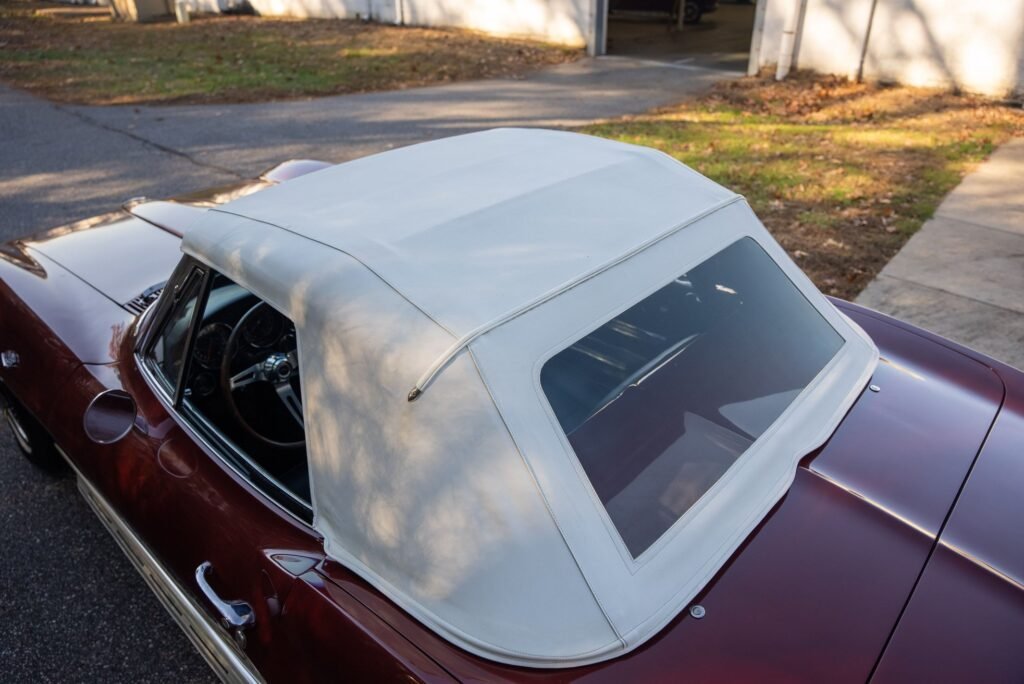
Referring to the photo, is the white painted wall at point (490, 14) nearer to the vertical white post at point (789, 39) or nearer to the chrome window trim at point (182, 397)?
the vertical white post at point (789, 39)

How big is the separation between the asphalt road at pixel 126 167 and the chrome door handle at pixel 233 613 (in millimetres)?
780

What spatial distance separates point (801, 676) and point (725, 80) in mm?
11347

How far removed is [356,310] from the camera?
5.40 feet

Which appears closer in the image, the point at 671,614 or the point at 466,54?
the point at 671,614

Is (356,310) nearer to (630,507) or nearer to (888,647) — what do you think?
(630,507)

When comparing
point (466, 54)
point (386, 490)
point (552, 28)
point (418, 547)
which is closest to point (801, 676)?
point (418, 547)

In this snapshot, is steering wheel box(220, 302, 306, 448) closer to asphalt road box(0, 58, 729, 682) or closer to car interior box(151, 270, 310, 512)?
car interior box(151, 270, 310, 512)

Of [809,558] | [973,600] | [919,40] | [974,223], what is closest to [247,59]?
[919,40]

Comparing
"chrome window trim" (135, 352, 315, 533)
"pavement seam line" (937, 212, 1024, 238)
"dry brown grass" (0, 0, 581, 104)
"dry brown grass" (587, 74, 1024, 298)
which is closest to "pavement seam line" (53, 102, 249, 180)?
"dry brown grass" (0, 0, 581, 104)

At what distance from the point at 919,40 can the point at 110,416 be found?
424 inches

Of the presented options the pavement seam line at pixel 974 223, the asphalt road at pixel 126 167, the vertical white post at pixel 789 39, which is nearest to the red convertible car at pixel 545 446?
the asphalt road at pixel 126 167

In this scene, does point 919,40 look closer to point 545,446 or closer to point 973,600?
point 973,600

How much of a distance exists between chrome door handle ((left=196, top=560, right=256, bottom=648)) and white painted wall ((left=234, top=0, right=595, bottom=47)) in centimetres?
1351

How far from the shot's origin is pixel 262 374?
8.05 feet
